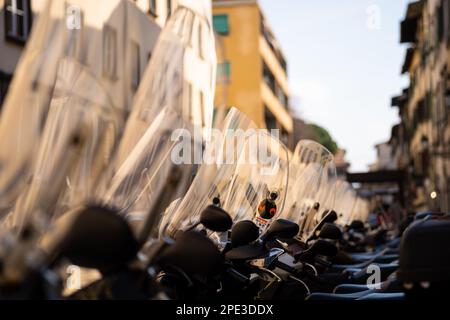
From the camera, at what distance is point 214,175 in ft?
17.5

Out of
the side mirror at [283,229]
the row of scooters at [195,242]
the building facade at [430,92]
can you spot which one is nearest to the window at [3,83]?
the row of scooters at [195,242]

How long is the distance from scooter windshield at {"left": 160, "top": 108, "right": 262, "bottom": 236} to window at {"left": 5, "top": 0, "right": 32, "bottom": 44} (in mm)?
13590

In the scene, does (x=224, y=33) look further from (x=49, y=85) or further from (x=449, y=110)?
(x=49, y=85)

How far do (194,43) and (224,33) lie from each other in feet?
154

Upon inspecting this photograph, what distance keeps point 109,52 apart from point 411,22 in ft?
159

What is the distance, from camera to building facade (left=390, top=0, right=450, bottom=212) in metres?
33.0

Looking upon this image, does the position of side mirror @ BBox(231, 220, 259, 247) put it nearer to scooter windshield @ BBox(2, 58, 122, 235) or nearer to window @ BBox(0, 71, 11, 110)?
Answer: scooter windshield @ BBox(2, 58, 122, 235)

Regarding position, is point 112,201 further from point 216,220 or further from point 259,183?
point 259,183

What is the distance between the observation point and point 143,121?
12.2 ft

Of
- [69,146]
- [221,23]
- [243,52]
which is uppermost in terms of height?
[221,23]

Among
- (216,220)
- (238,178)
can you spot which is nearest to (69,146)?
(216,220)

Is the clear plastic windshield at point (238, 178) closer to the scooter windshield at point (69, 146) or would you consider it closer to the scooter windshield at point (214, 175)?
the scooter windshield at point (214, 175)
